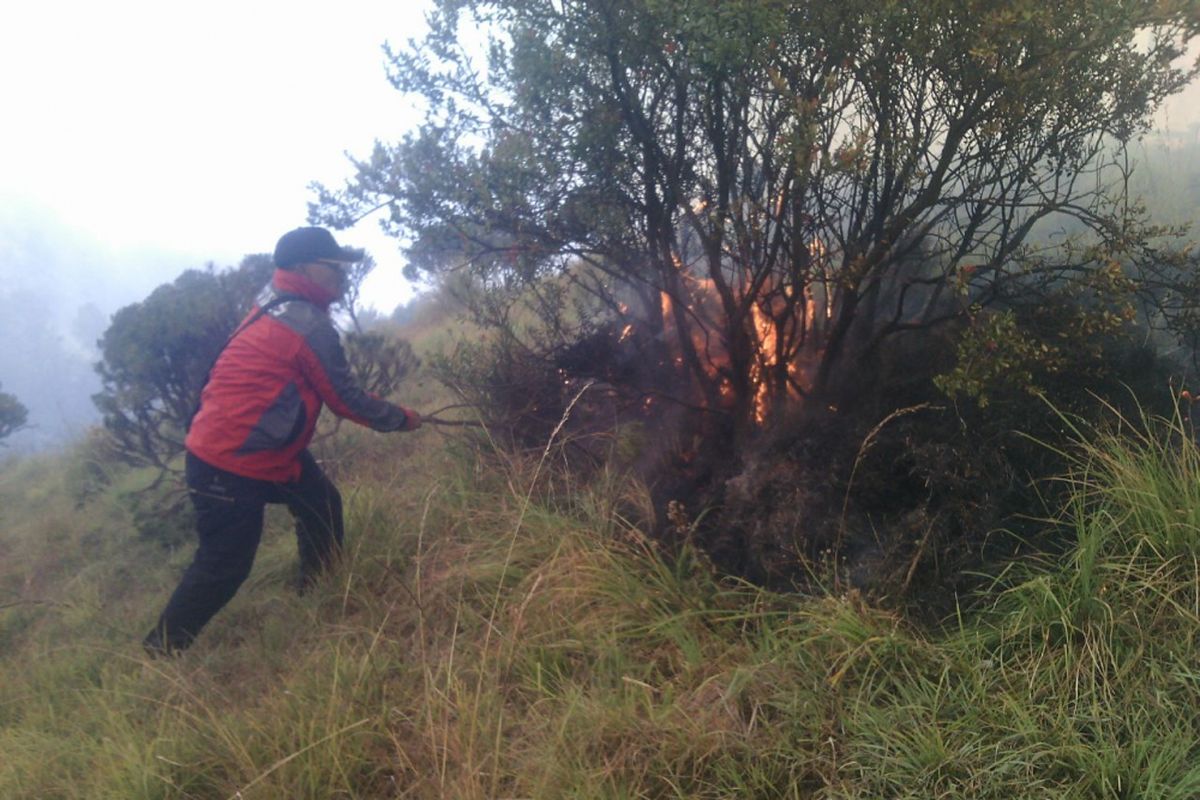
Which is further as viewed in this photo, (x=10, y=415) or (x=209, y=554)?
(x=10, y=415)

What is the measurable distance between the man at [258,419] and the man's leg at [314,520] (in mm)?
76

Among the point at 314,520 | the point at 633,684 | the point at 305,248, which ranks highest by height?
the point at 305,248

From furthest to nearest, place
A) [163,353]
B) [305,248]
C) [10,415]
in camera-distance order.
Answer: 1. [10,415]
2. [163,353]
3. [305,248]

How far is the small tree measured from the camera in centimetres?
1151

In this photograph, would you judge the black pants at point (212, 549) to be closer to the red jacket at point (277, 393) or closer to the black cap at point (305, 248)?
the red jacket at point (277, 393)

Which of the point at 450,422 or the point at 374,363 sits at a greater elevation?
the point at 374,363

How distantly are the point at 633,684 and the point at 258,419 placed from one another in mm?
2166

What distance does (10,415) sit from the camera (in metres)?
11.6

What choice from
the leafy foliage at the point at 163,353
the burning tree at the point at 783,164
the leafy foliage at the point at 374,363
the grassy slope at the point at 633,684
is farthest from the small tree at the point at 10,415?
the burning tree at the point at 783,164

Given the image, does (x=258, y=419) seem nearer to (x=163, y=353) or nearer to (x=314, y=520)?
(x=314, y=520)

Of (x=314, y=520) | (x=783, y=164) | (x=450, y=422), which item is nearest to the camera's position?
(x=783, y=164)

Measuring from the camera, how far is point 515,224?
4.67m

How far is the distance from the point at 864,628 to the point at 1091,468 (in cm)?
108

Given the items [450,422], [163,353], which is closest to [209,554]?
[450,422]
